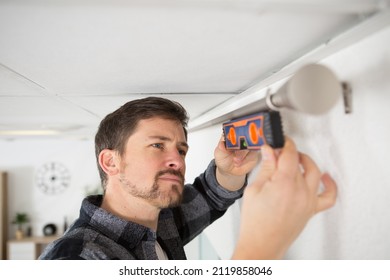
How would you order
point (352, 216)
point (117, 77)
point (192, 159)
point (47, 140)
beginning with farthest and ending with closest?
1. point (47, 140)
2. point (192, 159)
3. point (117, 77)
4. point (352, 216)

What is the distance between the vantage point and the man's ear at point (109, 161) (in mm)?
746

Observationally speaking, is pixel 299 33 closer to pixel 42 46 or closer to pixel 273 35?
pixel 273 35

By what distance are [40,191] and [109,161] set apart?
15.4 inches

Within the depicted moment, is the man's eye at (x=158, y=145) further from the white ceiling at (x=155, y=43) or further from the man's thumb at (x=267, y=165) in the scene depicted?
the man's thumb at (x=267, y=165)

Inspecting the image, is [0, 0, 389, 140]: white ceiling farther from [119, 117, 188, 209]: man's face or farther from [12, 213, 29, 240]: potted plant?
[12, 213, 29, 240]: potted plant

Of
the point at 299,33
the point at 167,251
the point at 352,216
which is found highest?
the point at 299,33

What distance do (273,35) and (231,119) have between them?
0.78 ft

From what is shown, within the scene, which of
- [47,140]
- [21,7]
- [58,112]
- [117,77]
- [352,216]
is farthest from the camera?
[47,140]

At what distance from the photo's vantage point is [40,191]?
1.02m

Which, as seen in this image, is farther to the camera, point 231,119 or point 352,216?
point 231,119

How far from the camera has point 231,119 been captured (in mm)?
645

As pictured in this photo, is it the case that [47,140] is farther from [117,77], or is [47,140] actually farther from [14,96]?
[117,77]

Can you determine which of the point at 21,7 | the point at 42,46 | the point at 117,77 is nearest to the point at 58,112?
the point at 117,77

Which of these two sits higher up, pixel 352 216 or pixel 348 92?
pixel 348 92
